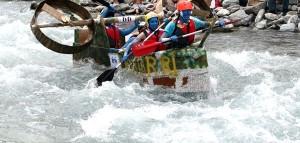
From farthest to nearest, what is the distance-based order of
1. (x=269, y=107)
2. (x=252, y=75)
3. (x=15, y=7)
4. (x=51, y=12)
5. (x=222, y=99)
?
(x=15, y=7)
(x=252, y=75)
(x=51, y=12)
(x=222, y=99)
(x=269, y=107)

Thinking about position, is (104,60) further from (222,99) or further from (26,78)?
(222,99)

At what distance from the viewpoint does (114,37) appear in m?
Result: 12.2

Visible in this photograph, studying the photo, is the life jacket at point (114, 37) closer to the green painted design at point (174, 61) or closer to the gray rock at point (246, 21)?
the green painted design at point (174, 61)

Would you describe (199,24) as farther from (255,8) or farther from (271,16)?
(255,8)

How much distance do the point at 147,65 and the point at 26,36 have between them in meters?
7.53

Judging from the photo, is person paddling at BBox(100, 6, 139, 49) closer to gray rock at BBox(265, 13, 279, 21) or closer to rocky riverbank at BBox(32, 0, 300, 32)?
rocky riverbank at BBox(32, 0, 300, 32)

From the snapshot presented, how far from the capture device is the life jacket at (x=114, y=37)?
40.1 feet

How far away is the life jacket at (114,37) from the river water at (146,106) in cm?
76

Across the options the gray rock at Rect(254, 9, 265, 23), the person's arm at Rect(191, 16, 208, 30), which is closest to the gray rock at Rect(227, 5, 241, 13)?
the gray rock at Rect(254, 9, 265, 23)

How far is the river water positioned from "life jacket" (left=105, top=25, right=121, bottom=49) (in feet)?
2.49

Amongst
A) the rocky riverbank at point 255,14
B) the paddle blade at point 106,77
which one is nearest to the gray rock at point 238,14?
the rocky riverbank at point 255,14

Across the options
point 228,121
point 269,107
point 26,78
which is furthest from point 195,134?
point 26,78

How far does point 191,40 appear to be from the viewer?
10352mm

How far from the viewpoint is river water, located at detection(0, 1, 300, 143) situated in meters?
8.42
